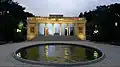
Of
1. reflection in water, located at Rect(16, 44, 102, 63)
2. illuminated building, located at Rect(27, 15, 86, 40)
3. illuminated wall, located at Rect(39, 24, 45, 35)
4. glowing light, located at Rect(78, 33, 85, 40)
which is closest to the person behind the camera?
reflection in water, located at Rect(16, 44, 102, 63)

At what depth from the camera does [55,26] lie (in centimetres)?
3869

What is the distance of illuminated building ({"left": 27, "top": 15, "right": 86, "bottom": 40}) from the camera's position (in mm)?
36781

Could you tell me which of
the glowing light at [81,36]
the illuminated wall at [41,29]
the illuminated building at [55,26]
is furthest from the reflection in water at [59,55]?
the illuminated wall at [41,29]

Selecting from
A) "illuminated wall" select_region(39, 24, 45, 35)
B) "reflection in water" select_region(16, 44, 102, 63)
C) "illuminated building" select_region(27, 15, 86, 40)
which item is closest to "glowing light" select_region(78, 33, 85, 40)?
"illuminated building" select_region(27, 15, 86, 40)

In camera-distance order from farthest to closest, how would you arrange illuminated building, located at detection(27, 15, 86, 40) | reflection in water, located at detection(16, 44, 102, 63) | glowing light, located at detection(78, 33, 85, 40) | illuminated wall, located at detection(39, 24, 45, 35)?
illuminated wall, located at detection(39, 24, 45, 35), illuminated building, located at detection(27, 15, 86, 40), glowing light, located at detection(78, 33, 85, 40), reflection in water, located at detection(16, 44, 102, 63)

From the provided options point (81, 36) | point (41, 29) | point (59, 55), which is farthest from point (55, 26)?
point (59, 55)

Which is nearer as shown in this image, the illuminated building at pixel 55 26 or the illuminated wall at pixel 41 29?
the illuminated building at pixel 55 26

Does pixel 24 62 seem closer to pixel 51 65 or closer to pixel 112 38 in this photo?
pixel 51 65

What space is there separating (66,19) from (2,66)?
29.2m

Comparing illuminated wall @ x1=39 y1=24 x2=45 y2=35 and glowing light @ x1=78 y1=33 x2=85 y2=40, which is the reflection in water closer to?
glowing light @ x1=78 y1=33 x2=85 y2=40

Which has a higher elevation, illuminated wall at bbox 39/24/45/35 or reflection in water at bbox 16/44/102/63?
illuminated wall at bbox 39/24/45/35

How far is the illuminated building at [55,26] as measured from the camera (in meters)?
36.8

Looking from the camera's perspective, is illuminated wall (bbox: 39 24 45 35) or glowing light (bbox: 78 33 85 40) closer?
glowing light (bbox: 78 33 85 40)

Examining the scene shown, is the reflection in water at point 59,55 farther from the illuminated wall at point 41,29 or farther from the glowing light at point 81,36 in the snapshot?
the illuminated wall at point 41,29
